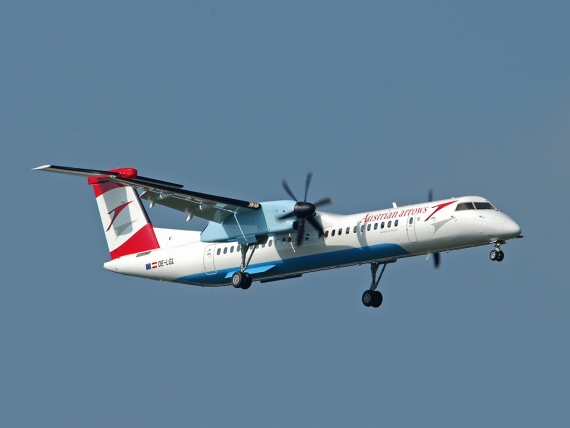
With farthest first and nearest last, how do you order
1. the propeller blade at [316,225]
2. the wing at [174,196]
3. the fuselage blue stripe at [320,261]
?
the propeller blade at [316,225] → the fuselage blue stripe at [320,261] → the wing at [174,196]

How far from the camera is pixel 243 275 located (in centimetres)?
3048

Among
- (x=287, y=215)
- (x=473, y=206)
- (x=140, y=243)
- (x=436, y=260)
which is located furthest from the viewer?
(x=140, y=243)

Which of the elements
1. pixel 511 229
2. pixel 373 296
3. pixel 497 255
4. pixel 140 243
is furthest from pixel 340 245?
pixel 140 243

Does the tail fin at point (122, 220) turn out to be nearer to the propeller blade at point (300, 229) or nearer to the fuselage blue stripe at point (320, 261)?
the fuselage blue stripe at point (320, 261)

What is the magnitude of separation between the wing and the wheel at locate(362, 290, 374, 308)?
430 cm

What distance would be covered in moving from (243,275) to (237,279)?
0.68 feet

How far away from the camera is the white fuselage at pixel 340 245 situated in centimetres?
2756

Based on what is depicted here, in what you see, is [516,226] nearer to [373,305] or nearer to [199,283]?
[373,305]

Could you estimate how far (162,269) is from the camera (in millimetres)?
32906

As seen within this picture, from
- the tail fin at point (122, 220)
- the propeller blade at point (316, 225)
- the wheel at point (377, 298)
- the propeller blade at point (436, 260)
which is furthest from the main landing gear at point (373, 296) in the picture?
the tail fin at point (122, 220)

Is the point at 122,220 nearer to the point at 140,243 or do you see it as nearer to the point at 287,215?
the point at 140,243

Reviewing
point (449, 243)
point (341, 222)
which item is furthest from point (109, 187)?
point (449, 243)

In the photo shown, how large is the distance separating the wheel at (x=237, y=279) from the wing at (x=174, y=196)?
1.71 meters

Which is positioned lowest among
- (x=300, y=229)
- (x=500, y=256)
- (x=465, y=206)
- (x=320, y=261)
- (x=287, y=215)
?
(x=500, y=256)
